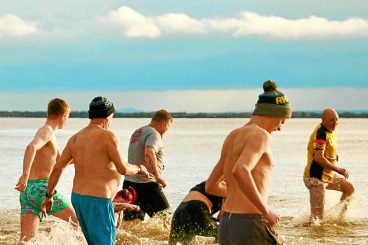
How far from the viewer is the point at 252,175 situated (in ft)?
19.5

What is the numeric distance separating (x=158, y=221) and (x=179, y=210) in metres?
4.27

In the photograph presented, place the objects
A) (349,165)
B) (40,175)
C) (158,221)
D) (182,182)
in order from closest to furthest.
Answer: (40,175) → (158,221) → (182,182) → (349,165)

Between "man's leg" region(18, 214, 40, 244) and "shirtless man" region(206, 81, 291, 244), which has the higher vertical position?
"shirtless man" region(206, 81, 291, 244)

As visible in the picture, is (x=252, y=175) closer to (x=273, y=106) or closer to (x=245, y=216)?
(x=245, y=216)

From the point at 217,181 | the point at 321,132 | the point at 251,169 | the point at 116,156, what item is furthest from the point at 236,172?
the point at 321,132

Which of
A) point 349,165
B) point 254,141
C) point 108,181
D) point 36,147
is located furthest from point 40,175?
point 349,165

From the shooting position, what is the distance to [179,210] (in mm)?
8398

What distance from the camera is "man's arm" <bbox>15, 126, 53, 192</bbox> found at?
335 inches

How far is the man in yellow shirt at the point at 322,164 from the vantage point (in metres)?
12.9

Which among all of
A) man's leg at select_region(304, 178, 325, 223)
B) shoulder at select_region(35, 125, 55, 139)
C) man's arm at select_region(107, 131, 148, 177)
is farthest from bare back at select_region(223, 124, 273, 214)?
man's leg at select_region(304, 178, 325, 223)

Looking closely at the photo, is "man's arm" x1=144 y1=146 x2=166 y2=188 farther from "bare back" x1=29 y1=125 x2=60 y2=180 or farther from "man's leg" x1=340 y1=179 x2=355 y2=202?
"man's leg" x1=340 y1=179 x2=355 y2=202

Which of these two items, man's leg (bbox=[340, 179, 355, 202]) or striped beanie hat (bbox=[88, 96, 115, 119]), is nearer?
striped beanie hat (bbox=[88, 96, 115, 119])

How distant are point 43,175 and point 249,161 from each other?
3.73m

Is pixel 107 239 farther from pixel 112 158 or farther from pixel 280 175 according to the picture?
pixel 280 175
